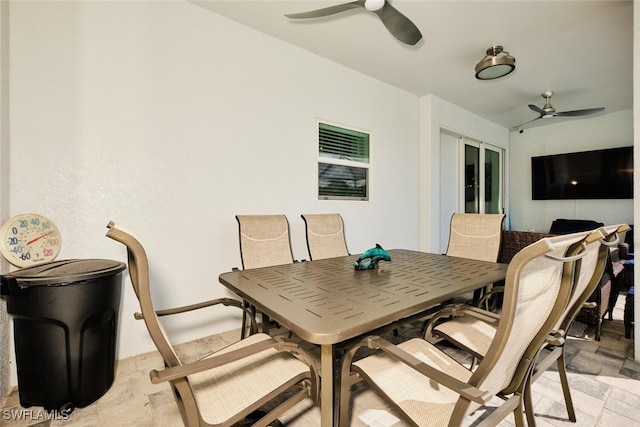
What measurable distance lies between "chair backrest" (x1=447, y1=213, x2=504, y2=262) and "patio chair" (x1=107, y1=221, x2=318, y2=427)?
1985mm

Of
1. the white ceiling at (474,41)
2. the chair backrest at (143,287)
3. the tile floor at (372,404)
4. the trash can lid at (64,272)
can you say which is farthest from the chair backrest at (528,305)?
the white ceiling at (474,41)

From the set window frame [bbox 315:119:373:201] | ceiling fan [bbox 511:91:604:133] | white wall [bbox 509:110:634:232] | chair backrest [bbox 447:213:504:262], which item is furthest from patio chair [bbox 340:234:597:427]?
white wall [bbox 509:110:634:232]

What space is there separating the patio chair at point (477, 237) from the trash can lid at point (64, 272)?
8.77ft

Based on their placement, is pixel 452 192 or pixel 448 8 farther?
pixel 452 192

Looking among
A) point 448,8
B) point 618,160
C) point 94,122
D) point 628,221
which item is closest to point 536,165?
point 618,160

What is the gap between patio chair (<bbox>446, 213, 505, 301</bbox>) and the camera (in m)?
2.43

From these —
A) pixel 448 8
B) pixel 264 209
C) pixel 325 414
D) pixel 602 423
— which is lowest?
pixel 602 423

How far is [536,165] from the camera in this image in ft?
19.7

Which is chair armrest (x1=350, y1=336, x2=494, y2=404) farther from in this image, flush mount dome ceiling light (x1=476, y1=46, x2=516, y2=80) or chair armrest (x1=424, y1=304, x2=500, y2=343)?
flush mount dome ceiling light (x1=476, y1=46, x2=516, y2=80)

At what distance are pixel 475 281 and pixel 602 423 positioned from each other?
0.95 m

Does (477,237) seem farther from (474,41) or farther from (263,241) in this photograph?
(474,41)

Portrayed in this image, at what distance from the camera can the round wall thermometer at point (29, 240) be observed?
5.67 feet

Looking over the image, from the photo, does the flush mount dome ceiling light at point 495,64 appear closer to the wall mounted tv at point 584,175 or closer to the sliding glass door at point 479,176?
the sliding glass door at point 479,176

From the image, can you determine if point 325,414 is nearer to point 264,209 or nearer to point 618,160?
point 264,209
